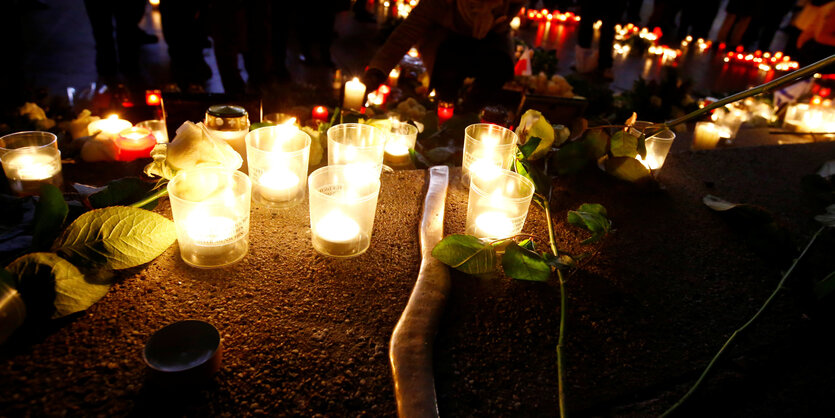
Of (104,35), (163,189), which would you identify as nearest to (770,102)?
(163,189)

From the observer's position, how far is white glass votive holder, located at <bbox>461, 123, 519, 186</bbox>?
1835 millimetres

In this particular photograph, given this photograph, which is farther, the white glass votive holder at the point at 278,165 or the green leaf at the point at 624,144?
the green leaf at the point at 624,144

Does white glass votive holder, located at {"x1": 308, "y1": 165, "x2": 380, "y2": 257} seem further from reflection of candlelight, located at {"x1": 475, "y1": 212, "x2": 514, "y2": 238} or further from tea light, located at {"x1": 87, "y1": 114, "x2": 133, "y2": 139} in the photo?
tea light, located at {"x1": 87, "y1": 114, "x2": 133, "y2": 139}

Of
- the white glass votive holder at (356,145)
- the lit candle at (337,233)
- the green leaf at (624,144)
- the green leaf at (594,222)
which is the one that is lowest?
the lit candle at (337,233)

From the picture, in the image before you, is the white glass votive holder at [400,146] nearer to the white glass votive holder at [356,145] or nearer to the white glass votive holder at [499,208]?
the white glass votive holder at [356,145]

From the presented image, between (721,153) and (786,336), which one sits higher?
(721,153)

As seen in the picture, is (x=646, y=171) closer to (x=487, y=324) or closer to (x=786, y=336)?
(x=786, y=336)

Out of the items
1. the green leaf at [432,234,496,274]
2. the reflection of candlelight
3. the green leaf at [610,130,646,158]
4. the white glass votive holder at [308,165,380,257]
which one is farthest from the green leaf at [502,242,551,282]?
the green leaf at [610,130,646,158]

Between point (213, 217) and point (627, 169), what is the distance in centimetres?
164

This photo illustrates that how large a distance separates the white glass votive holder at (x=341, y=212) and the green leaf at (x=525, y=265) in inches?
16.8

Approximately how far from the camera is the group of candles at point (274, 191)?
1.26 m

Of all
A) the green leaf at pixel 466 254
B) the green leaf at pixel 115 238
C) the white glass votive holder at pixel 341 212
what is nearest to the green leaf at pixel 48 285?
the green leaf at pixel 115 238

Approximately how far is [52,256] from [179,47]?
3.90 m

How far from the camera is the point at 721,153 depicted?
2.67 metres
